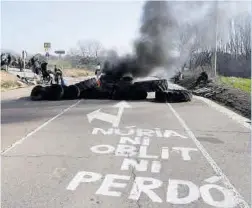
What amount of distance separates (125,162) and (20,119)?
675 cm

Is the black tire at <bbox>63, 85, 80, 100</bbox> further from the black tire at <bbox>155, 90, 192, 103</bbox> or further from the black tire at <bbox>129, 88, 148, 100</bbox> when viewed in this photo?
the black tire at <bbox>155, 90, 192, 103</bbox>

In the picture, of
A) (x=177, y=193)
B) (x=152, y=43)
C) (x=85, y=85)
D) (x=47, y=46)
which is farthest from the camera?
(x=47, y=46)

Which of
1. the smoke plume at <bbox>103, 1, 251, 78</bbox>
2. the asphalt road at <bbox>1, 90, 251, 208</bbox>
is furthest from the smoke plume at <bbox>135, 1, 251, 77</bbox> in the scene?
the asphalt road at <bbox>1, 90, 251, 208</bbox>

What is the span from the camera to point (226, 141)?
9.14 metres

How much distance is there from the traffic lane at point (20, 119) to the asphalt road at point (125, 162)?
0.03m

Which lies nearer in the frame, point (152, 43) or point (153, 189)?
point (153, 189)

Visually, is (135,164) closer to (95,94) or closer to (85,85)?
(95,94)

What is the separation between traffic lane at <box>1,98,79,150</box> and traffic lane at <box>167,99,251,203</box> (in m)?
4.43

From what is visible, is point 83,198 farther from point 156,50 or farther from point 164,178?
point 156,50

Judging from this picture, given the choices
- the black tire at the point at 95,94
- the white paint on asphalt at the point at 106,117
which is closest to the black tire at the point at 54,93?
the black tire at the point at 95,94

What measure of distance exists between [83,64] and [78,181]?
6770 cm

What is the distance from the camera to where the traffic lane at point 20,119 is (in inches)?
379

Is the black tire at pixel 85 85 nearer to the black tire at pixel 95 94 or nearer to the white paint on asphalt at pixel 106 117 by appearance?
the black tire at pixel 95 94

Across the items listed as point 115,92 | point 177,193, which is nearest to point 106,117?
point 115,92
